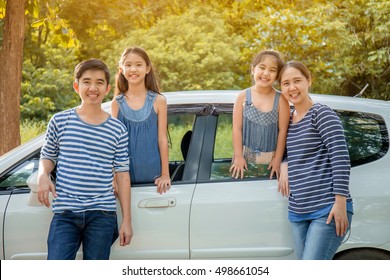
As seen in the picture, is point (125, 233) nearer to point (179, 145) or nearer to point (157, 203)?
point (157, 203)

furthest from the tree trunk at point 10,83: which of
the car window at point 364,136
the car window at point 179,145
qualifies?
the car window at point 364,136

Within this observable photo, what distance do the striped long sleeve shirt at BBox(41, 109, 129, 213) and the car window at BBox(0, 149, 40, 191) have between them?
549mm

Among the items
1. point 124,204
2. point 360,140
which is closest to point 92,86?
point 124,204

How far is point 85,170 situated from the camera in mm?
3271

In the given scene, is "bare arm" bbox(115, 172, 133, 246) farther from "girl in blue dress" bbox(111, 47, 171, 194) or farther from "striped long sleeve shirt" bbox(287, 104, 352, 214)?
"striped long sleeve shirt" bbox(287, 104, 352, 214)

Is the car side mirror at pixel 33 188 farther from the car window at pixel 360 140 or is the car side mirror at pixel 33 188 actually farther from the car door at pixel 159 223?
the car window at pixel 360 140

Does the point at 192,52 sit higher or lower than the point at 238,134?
lower

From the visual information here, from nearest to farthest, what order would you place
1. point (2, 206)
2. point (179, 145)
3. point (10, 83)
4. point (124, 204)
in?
point (124, 204), point (2, 206), point (179, 145), point (10, 83)

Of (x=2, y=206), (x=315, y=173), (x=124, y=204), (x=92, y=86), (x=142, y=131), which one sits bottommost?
(x=2, y=206)

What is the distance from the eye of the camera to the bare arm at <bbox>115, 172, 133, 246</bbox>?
3.46m

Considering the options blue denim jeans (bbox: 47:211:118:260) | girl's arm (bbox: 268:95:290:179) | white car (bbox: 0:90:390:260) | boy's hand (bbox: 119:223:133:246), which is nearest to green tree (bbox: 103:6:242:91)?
white car (bbox: 0:90:390:260)

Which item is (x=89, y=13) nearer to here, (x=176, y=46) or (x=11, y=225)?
(x=176, y=46)

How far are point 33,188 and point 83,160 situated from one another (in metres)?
0.42

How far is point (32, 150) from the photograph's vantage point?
12.6 feet
